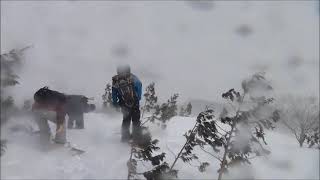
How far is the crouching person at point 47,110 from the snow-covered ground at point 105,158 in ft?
0.94

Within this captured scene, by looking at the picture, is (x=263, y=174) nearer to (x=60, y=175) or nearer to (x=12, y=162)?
(x=60, y=175)

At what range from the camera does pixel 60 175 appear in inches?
326

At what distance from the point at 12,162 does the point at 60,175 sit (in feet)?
2.70

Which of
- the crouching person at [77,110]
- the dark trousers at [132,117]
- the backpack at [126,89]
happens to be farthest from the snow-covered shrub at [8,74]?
the crouching person at [77,110]

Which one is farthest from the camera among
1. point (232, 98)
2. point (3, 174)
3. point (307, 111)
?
point (307, 111)

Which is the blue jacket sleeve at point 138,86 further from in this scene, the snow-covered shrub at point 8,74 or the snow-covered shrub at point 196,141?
the snow-covered shrub at point 8,74

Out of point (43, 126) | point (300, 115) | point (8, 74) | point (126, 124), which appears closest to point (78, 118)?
point (126, 124)

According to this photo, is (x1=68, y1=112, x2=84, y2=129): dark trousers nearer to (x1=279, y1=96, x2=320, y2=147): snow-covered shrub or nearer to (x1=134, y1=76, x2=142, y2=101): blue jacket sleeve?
(x1=134, y1=76, x2=142, y2=101): blue jacket sleeve

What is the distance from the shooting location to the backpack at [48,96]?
9.12m

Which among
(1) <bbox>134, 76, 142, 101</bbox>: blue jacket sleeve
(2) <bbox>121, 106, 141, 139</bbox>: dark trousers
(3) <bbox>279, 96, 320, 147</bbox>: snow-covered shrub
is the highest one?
(1) <bbox>134, 76, 142, 101</bbox>: blue jacket sleeve

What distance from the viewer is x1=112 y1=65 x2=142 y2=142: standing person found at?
950 centimetres

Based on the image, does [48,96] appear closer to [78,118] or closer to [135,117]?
[135,117]

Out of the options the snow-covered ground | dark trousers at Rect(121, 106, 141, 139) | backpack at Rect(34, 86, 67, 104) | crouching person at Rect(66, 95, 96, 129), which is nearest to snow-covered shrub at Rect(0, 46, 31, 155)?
the snow-covered ground

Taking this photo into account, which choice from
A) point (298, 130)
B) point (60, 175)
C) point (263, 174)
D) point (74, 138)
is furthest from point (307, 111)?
point (60, 175)
